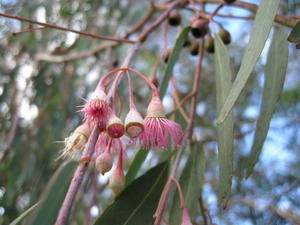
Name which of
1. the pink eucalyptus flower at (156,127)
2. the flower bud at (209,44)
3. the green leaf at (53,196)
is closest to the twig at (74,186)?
the green leaf at (53,196)

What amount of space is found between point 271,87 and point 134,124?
405 millimetres

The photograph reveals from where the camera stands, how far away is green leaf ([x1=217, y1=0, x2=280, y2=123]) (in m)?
0.68

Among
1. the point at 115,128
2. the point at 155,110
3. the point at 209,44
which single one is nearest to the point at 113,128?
the point at 115,128

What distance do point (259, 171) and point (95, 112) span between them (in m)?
1.81

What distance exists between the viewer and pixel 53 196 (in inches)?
26.1

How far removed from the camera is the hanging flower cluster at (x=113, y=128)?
30.5 inches

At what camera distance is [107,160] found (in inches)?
30.8

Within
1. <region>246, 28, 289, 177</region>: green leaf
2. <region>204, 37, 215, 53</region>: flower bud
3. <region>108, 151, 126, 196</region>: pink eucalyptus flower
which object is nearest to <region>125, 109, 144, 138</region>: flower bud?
<region>108, 151, 126, 196</region>: pink eucalyptus flower

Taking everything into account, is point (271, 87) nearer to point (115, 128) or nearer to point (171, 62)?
point (171, 62)

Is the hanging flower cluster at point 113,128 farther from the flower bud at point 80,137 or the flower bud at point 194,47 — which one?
the flower bud at point 194,47

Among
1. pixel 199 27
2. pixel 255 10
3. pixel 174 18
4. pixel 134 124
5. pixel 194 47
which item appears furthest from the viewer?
pixel 174 18

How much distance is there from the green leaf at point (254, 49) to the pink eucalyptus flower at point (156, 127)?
18 centimetres

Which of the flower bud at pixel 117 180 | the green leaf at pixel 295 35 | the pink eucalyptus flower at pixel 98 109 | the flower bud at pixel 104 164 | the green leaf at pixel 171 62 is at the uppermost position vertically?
the green leaf at pixel 295 35

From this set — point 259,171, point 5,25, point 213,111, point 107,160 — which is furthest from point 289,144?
point 5,25
